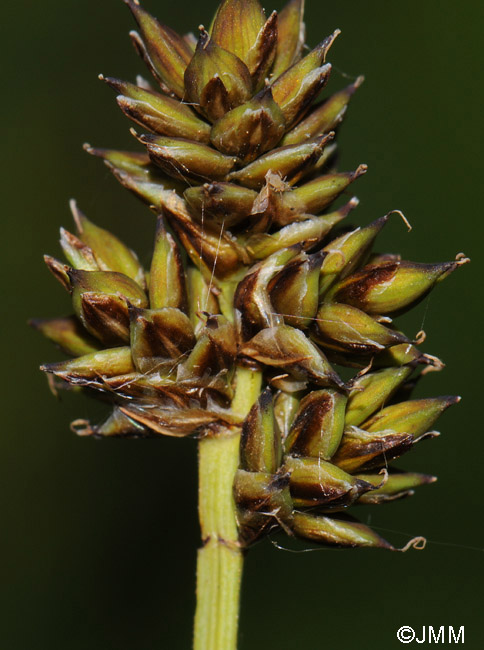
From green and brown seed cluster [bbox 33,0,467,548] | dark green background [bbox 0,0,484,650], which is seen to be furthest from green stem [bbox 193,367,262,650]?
dark green background [bbox 0,0,484,650]

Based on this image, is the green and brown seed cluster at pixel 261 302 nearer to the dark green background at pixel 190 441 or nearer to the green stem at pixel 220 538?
the green stem at pixel 220 538

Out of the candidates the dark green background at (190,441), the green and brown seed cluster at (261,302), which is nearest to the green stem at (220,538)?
the green and brown seed cluster at (261,302)

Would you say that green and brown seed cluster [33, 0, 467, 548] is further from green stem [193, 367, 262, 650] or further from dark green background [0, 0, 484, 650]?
dark green background [0, 0, 484, 650]

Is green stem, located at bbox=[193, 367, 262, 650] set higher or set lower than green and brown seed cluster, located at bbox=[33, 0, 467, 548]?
lower

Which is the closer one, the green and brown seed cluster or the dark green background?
the green and brown seed cluster

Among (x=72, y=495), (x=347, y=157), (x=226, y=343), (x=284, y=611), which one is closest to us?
(x=226, y=343)

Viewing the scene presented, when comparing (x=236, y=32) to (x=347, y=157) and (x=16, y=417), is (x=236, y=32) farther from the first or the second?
(x=16, y=417)

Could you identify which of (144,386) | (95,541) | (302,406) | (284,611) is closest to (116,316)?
(144,386)
